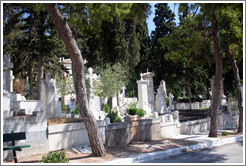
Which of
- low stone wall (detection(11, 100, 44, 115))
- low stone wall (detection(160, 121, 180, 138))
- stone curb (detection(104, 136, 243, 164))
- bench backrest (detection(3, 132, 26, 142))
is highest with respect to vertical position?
low stone wall (detection(11, 100, 44, 115))

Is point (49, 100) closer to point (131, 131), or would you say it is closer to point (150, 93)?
point (131, 131)

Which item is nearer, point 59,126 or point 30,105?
point 59,126

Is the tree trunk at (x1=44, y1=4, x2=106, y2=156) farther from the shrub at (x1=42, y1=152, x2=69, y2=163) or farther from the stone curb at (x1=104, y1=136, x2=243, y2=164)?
the shrub at (x1=42, y1=152, x2=69, y2=163)

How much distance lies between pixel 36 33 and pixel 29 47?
1.15 metres

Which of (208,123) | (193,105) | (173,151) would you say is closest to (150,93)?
(208,123)

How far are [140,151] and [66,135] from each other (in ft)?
8.60

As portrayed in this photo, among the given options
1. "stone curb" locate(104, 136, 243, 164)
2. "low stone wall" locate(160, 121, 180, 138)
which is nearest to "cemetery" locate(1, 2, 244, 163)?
"low stone wall" locate(160, 121, 180, 138)

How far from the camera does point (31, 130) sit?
709 centimetres

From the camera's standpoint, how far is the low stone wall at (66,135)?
7.52 metres

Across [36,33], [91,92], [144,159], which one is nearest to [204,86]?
[91,92]

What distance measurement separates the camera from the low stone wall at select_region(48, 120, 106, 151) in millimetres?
7523

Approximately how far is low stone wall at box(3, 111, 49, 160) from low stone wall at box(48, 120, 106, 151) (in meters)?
0.23

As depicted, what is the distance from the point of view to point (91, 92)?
17.8m

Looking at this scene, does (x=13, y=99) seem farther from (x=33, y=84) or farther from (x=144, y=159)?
(x=33, y=84)
